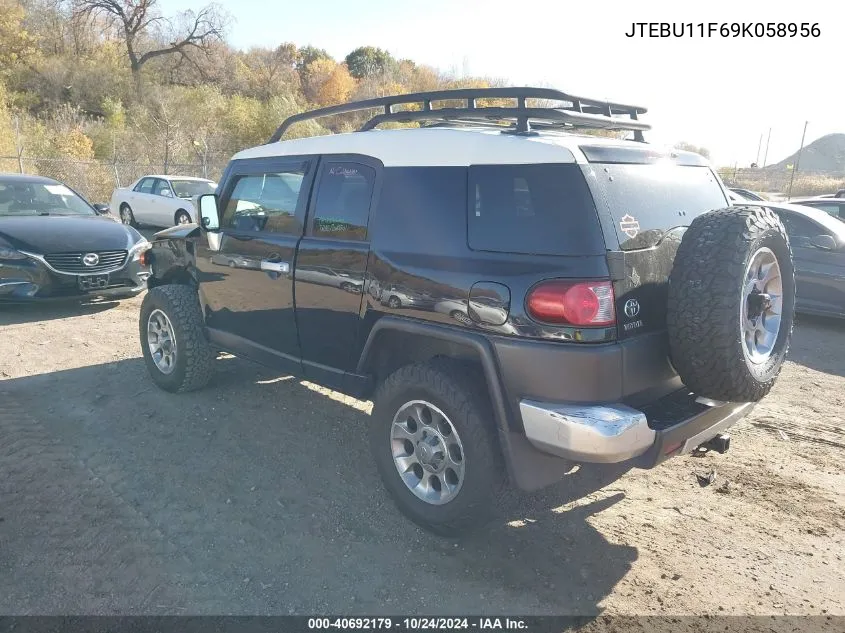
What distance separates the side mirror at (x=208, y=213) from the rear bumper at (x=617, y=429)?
2995 mm

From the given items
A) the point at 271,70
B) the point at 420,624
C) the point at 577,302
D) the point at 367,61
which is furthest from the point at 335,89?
the point at 420,624

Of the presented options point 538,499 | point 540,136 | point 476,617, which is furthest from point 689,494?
point 540,136

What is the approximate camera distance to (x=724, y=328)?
2.59m

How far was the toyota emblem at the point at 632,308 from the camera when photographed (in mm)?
2643

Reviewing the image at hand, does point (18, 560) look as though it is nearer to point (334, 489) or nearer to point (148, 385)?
point (334, 489)

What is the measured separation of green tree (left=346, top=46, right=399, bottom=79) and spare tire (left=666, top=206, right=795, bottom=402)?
5785 cm

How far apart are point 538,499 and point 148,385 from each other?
11.6 feet

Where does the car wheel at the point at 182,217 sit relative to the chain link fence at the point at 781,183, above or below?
below

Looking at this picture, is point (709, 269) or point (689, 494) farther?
point (689, 494)

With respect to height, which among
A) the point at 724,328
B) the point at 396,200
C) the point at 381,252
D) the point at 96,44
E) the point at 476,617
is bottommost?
the point at 476,617

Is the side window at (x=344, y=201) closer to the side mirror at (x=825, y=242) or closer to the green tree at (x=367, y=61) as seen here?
the side mirror at (x=825, y=242)

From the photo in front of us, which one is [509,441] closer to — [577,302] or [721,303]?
[577,302]

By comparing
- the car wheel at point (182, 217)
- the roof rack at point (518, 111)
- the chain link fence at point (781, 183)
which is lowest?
the car wheel at point (182, 217)

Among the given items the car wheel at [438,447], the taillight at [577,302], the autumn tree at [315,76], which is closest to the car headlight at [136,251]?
the car wheel at [438,447]
